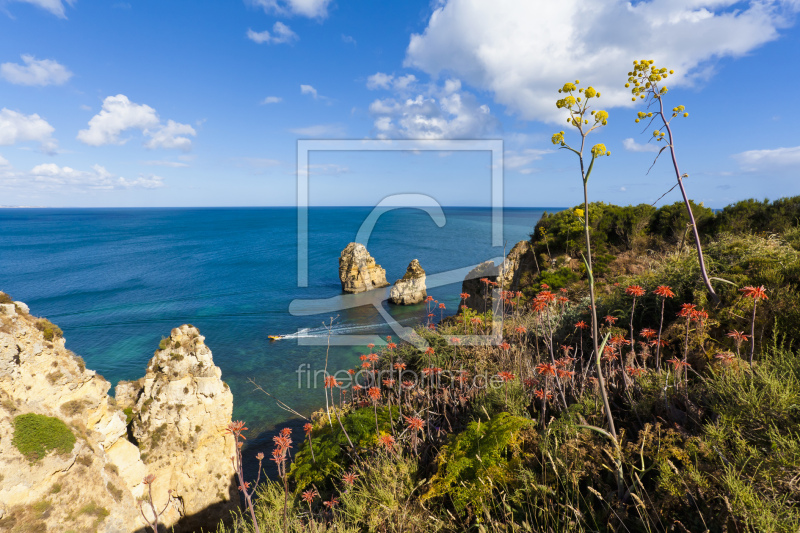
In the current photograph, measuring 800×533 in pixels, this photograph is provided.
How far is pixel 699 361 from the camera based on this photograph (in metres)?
4.73

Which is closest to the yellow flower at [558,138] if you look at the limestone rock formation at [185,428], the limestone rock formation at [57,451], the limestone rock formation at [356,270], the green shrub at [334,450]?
the green shrub at [334,450]

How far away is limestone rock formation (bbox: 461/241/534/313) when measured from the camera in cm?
1823

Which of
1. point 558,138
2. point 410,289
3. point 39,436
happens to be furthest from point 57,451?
point 410,289

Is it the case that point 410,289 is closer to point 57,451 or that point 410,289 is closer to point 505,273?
point 505,273

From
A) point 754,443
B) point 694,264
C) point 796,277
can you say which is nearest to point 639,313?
point 694,264

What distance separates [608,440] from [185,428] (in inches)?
423

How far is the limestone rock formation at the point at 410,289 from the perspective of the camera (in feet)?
141

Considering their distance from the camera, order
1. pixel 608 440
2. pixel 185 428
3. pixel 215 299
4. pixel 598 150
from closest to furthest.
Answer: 1. pixel 598 150
2. pixel 608 440
3. pixel 185 428
4. pixel 215 299

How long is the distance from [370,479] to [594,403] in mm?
2599

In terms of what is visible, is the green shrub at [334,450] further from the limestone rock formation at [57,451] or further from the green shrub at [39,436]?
the green shrub at [39,436]

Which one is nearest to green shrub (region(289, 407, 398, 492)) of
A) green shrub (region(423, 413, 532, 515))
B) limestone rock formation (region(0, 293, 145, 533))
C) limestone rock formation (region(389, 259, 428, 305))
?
green shrub (region(423, 413, 532, 515))

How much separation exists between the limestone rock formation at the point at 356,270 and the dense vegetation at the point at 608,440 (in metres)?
42.1

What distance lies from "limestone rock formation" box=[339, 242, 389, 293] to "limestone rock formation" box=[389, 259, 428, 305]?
7.02m

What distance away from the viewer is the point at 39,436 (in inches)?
269
